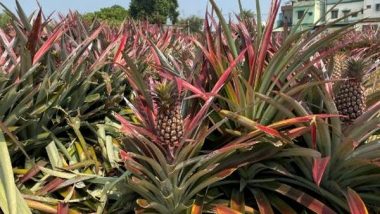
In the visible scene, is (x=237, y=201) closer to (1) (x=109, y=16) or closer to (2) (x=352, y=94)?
(2) (x=352, y=94)

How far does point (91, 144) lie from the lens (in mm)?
2539

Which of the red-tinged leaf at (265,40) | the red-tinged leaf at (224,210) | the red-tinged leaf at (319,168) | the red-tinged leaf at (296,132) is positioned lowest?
the red-tinged leaf at (224,210)

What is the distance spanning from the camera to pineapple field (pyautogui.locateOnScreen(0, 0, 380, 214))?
5.88 ft

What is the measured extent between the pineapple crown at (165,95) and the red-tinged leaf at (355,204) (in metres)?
0.77

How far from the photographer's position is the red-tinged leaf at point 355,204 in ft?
5.49

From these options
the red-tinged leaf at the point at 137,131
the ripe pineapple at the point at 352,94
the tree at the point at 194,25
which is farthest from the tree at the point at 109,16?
the ripe pineapple at the point at 352,94

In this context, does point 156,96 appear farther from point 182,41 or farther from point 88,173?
point 182,41

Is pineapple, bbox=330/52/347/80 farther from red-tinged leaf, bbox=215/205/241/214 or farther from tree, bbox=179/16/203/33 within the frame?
red-tinged leaf, bbox=215/205/241/214

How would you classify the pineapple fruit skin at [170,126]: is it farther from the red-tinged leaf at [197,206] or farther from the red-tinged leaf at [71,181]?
the red-tinged leaf at [71,181]

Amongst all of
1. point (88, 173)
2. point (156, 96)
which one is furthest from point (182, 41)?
point (156, 96)

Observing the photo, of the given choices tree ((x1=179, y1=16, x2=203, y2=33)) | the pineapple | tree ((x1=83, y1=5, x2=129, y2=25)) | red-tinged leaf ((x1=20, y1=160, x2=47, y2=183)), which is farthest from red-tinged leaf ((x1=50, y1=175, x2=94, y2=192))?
tree ((x1=83, y1=5, x2=129, y2=25))

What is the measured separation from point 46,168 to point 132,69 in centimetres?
67

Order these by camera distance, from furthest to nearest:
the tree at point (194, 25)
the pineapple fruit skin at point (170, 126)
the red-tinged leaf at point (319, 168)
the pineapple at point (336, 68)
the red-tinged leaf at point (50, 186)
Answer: the tree at point (194, 25) → the pineapple at point (336, 68) → the red-tinged leaf at point (50, 186) → the pineapple fruit skin at point (170, 126) → the red-tinged leaf at point (319, 168)

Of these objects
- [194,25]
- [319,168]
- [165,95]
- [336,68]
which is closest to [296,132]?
[319,168]
